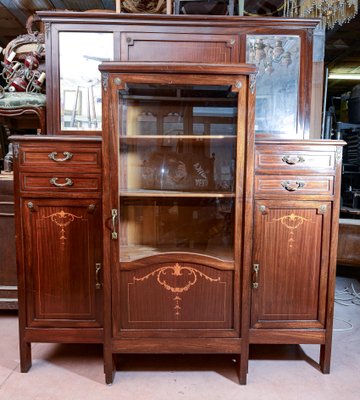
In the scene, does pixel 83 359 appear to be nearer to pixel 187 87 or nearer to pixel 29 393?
pixel 29 393

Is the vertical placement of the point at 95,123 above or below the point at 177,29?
below

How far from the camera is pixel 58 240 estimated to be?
1693mm

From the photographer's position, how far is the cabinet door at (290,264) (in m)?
1.68

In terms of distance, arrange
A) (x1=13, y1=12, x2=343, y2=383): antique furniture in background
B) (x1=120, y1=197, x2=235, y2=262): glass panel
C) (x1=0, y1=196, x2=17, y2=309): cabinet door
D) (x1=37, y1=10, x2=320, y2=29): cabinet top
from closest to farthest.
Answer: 1. (x1=13, y1=12, x2=343, y2=383): antique furniture in background
2. (x1=120, y1=197, x2=235, y2=262): glass panel
3. (x1=37, y1=10, x2=320, y2=29): cabinet top
4. (x1=0, y1=196, x2=17, y2=309): cabinet door

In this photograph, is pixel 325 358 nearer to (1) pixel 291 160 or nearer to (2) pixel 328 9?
(1) pixel 291 160

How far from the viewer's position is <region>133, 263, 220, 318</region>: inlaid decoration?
162 centimetres

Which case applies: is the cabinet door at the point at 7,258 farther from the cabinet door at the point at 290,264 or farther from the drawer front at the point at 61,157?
the cabinet door at the point at 290,264

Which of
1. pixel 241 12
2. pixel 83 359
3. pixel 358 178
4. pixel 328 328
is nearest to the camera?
pixel 328 328

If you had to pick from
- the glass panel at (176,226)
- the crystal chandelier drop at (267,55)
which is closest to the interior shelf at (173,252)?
the glass panel at (176,226)

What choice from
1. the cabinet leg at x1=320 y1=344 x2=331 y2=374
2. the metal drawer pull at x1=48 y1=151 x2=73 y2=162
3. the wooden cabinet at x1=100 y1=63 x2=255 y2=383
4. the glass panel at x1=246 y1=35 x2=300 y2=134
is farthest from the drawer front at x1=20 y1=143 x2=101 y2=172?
the cabinet leg at x1=320 y1=344 x2=331 y2=374

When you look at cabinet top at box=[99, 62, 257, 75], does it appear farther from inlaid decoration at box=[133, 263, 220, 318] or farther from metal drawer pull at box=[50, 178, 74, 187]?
inlaid decoration at box=[133, 263, 220, 318]

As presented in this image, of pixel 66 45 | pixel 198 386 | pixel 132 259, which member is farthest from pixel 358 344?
pixel 66 45

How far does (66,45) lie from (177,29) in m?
0.66

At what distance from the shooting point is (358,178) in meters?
4.02
